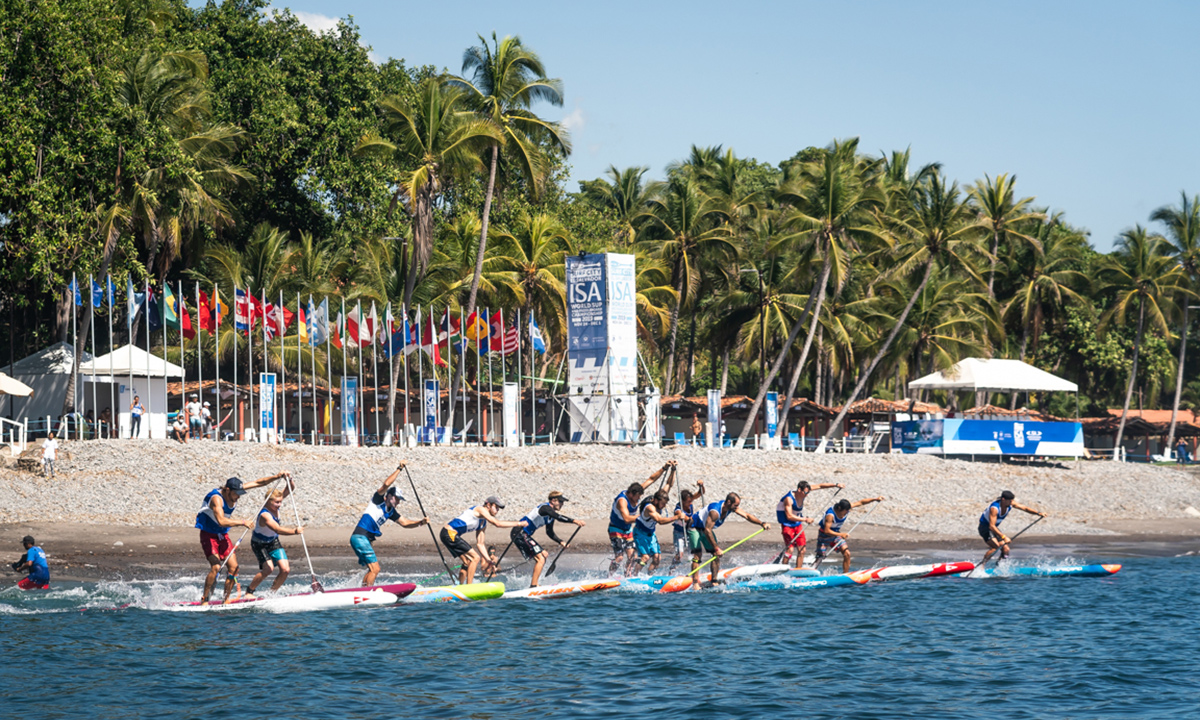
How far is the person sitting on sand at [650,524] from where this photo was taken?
21078 millimetres

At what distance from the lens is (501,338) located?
41438 millimetres

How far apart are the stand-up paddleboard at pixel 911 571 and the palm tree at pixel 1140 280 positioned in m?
44.7

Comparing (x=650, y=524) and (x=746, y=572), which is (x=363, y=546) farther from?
(x=746, y=572)

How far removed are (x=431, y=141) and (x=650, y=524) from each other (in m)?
26.1

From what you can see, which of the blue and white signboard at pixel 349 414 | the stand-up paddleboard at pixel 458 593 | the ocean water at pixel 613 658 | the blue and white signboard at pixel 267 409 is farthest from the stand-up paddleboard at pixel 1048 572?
the blue and white signboard at pixel 267 409

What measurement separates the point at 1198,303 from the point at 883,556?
171 feet

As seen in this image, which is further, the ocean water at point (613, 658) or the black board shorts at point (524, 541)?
the black board shorts at point (524, 541)

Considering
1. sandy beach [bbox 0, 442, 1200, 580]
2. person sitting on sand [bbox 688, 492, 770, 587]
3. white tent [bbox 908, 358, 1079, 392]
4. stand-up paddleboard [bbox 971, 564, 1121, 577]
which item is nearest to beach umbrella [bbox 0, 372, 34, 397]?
sandy beach [bbox 0, 442, 1200, 580]

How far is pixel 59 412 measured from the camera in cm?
3850

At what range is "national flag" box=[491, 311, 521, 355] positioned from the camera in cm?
4147

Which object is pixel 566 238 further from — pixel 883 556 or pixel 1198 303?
pixel 1198 303

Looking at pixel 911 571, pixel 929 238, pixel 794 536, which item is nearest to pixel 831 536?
pixel 794 536

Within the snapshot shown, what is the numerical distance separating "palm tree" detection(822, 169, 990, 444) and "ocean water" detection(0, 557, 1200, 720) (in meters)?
31.7

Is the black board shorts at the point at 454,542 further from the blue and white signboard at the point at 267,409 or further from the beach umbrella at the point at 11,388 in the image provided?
the beach umbrella at the point at 11,388
